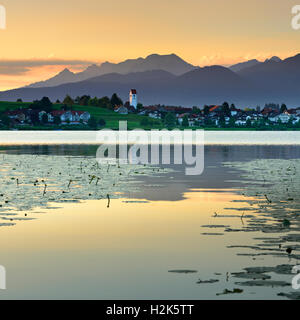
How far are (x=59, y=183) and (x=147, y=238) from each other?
16591 millimetres

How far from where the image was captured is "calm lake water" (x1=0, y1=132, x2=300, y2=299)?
14172 mm

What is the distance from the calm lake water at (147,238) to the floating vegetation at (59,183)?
0.27 ft

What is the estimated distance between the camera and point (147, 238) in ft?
63.7

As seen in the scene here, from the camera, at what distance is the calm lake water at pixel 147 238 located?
46.5 feet

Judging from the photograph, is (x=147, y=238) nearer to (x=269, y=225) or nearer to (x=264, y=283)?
(x=269, y=225)
